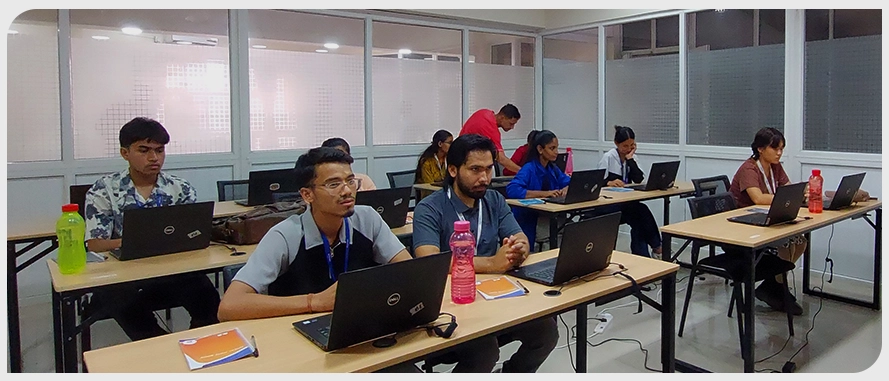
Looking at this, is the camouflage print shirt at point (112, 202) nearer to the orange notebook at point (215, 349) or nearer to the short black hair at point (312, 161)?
the short black hair at point (312, 161)

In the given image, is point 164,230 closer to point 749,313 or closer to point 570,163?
point 749,313

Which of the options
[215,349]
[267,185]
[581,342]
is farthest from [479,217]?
[267,185]

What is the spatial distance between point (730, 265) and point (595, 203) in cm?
110

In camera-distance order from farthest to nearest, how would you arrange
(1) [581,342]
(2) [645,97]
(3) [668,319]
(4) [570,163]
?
(4) [570,163] < (2) [645,97] < (1) [581,342] < (3) [668,319]

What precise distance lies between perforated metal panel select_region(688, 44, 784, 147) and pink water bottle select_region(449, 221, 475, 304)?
402 centimetres

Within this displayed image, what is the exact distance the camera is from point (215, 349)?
5.36 feet

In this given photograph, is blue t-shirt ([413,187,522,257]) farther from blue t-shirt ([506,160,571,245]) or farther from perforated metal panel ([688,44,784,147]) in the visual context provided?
perforated metal panel ([688,44,784,147])

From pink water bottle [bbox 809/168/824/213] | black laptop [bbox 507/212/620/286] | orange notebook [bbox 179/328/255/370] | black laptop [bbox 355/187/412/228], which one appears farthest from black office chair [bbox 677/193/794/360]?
orange notebook [bbox 179/328/255/370]

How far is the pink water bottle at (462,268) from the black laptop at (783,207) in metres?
1.89

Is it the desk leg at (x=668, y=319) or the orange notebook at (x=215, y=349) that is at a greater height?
the orange notebook at (x=215, y=349)

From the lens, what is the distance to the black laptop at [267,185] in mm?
3939

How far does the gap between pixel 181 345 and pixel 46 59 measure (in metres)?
3.58

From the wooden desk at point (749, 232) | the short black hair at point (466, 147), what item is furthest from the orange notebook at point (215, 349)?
the wooden desk at point (749, 232)

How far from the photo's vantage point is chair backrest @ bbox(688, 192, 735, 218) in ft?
12.2
